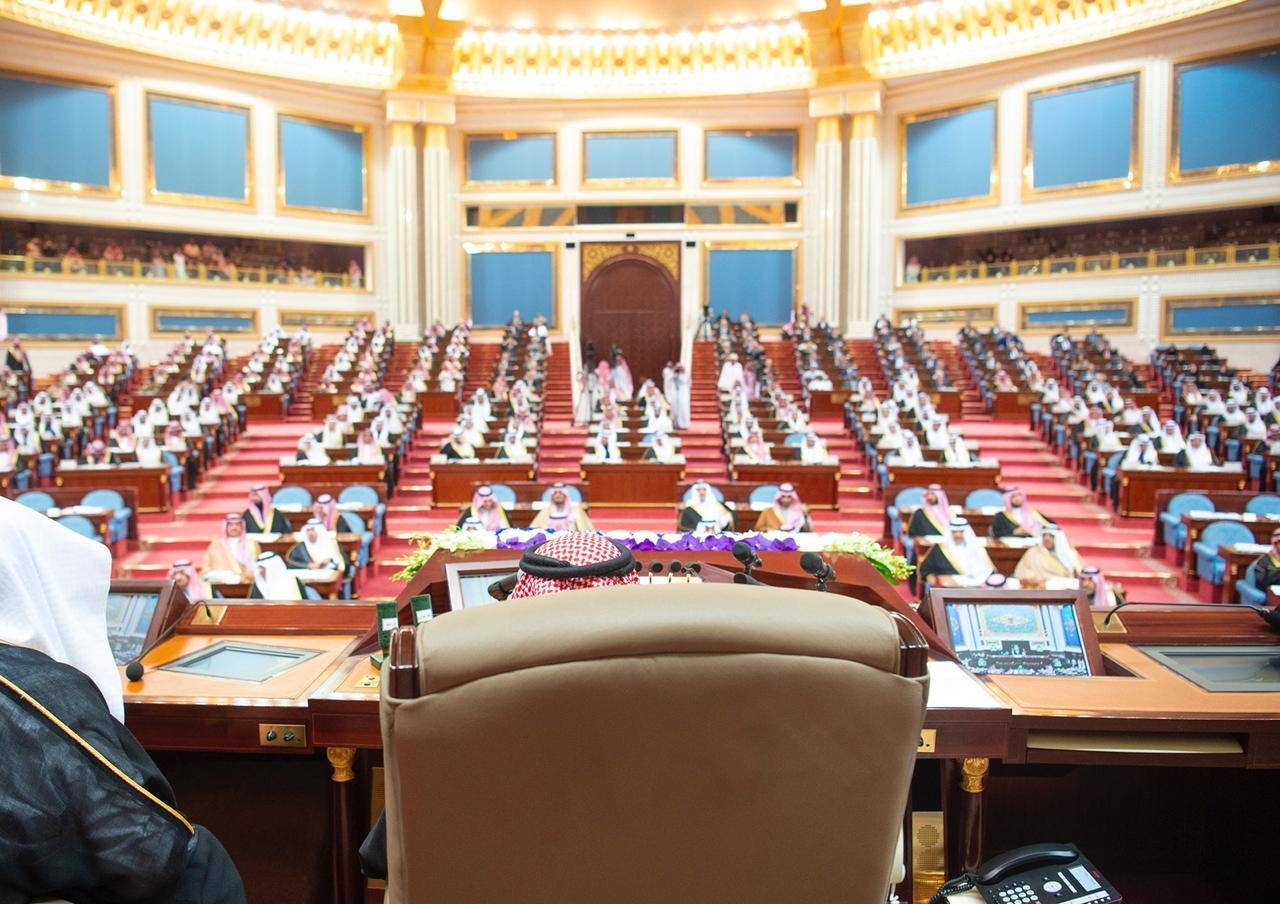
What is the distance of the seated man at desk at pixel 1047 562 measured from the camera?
6.03 metres

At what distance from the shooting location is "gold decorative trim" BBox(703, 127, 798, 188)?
20672 millimetres

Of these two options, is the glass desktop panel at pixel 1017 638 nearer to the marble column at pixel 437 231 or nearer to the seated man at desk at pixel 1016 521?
the seated man at desk at pixel 1016 521

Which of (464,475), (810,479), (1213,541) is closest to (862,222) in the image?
(810,479)

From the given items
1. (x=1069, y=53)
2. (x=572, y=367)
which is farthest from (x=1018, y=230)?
(x=572, y=367)

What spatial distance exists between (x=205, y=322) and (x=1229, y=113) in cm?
2022

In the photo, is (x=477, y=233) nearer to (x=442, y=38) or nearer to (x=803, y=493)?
(x=442, y=38)

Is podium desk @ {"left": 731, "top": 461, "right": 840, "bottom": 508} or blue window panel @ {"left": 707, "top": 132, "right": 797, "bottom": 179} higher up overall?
blue window panel @ {"left": 707, "top": 132, "right": 797, "bottom": 179}

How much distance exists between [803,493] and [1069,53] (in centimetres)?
1378

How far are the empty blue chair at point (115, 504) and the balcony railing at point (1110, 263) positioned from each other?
54.3ft

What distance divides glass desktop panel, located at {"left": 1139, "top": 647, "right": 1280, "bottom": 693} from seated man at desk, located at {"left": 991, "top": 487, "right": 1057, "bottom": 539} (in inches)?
174

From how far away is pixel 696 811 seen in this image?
897 millimetres

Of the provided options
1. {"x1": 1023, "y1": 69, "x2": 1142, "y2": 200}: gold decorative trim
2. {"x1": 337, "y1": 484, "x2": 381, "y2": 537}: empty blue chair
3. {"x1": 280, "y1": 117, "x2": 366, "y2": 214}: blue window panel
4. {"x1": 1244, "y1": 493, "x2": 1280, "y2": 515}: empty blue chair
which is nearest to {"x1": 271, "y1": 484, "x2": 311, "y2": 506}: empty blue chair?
{"x1": 337, "y1": 484, "x2": 381, "y2": 537}: empty blue chair

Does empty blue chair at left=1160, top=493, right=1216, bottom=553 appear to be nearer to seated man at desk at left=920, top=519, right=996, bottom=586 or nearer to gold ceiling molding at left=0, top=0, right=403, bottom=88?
seated man at desk at left=920, top=519, right=996, bottom=586

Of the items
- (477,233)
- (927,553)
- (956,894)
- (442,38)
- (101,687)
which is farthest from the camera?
(477,233)
